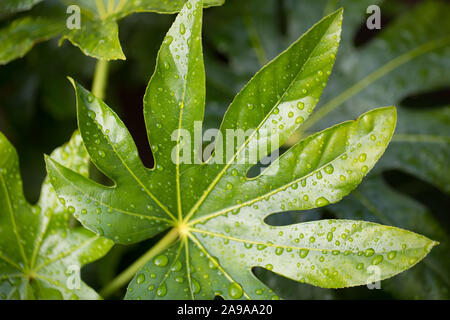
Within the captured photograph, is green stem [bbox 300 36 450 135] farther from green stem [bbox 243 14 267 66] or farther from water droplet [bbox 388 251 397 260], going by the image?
water droplet [bbox 388 251 397 260]

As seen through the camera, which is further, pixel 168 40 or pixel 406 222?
pixel 406 222

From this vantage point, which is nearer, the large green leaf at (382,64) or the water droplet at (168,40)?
the water droplet at (168,40)

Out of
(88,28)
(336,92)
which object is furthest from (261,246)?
(336,92)

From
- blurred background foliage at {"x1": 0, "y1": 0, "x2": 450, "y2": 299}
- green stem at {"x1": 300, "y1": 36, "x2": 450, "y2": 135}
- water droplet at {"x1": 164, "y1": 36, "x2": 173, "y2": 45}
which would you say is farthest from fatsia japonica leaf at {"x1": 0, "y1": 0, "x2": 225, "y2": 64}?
green stem at {"x1": 300, "y1": 36, "x2": 450, "y2": 135}

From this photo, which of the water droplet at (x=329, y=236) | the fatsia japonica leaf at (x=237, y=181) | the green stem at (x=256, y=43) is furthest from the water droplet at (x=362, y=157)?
the green stem at (x=256, y=43)

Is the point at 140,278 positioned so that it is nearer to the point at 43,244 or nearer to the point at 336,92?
the point at 43,244

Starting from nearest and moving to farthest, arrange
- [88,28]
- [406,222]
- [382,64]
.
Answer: [88,28], [406,222], [382,64]

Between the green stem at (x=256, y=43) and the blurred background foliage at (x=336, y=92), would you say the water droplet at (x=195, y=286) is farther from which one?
the green stem at (x=256, y=43)
